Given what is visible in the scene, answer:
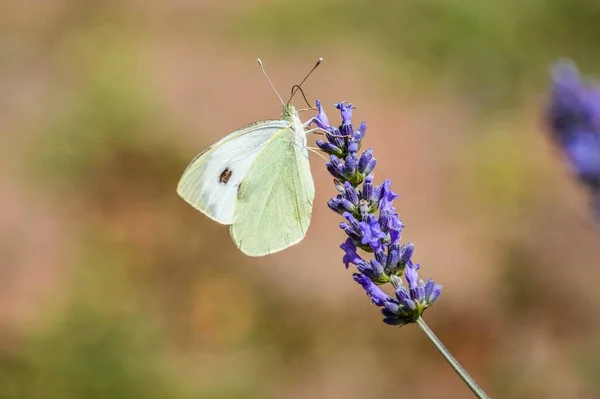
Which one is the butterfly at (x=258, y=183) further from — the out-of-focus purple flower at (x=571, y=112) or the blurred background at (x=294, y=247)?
the blurred background at (x=294, y=247)

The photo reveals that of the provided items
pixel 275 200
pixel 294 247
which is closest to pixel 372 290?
pixel 275 200

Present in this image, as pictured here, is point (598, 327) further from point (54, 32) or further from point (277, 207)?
point (54, 32)

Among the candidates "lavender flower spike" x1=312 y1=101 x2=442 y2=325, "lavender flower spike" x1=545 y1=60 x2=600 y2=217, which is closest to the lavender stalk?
"lavender flower spike" x1=312 y1=101 x2=442 y2=325

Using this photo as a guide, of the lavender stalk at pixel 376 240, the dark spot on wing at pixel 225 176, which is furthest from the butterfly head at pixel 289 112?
the lavender stalk at pixel 376 240

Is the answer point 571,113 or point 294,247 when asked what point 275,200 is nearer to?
point 571,113

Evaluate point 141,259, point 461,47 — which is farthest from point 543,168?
point 141,259
